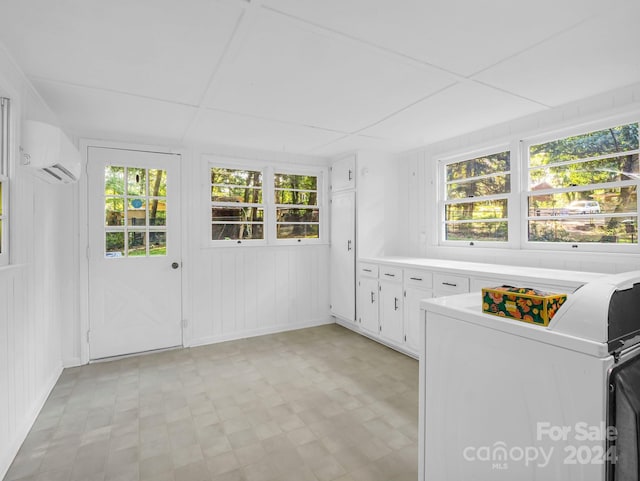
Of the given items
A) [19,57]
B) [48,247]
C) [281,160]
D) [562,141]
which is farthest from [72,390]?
[562,141]

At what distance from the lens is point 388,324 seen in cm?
374

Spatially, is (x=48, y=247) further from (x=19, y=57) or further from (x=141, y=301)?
(x=19, y=57)

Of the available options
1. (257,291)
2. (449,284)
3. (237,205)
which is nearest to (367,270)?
(449,284)

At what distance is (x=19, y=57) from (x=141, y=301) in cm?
241

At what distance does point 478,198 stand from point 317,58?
2.38 m

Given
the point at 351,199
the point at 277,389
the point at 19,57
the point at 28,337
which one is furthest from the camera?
the point at 351,199

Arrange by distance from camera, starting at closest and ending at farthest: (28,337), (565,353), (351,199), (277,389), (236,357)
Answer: (565,353) → (28,337) → (277,389) → (236,357) → (351,199)

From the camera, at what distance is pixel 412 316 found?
3.44 m

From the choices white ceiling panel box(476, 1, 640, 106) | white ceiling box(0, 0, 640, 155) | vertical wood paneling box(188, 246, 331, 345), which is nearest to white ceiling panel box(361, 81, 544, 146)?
white ceiling box(0, 0, 640, 155)

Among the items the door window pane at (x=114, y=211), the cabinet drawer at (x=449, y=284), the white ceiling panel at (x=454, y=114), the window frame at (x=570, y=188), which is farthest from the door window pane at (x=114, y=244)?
the window frame at (x=570, y=188)

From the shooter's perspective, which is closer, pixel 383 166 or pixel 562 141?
pixel 562 141

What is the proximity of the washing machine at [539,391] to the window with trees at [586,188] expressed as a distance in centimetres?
199

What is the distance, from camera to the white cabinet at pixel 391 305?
11.8ft

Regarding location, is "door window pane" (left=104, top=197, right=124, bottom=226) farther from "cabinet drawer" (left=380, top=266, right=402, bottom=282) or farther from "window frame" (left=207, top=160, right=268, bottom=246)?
"cabinet drawer" (left=380, top=266, right=402, bottom=282)
